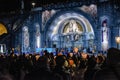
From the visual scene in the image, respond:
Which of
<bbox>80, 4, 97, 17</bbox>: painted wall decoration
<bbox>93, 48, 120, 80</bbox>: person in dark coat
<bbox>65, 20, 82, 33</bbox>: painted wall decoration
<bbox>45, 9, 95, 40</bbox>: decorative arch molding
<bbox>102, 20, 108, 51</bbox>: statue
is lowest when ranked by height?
<bbox>93, 48, 120, 80</bbox>: person in dark coat

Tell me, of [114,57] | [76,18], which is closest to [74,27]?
[76,18]

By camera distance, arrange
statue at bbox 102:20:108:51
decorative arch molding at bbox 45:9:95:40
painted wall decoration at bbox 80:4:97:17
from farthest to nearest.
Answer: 1. decorative arch molding at bbox 45:9:95:40
2. painted wall decoration at bbox 80:4:97:17
3. statue at bbox 102:20:108:51

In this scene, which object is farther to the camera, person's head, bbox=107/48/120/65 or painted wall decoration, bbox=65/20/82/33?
painted wall decoration, bbox=65/20/82/33

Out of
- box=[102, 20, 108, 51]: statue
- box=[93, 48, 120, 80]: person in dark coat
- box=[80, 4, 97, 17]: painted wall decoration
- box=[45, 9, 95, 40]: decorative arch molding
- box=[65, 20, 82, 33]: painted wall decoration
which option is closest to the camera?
box=[93, 48, 120, 80]: person in dark coat

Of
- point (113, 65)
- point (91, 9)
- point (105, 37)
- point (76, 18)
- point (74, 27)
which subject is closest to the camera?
point (113, 65)

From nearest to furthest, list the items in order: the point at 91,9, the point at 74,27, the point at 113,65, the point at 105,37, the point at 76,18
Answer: the point at 113,65 → the point at 105,37 → the point at 91,9 → the point at 76,18 → the point at 74,27

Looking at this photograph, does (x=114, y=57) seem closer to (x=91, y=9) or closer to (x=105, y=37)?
(x=105, y=37)

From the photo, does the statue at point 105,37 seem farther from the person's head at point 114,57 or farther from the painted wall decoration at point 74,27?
the person's head at point 114,57

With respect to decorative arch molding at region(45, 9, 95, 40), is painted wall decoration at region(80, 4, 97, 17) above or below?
above

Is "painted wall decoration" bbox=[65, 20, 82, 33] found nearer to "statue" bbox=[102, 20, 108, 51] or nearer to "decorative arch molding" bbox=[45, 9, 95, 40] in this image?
"decorative arch molding" bbox=[45, 9, 95, 40]

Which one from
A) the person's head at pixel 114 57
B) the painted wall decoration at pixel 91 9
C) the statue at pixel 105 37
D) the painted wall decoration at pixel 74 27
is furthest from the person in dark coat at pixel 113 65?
the painted wall decoration at pixel 74 27

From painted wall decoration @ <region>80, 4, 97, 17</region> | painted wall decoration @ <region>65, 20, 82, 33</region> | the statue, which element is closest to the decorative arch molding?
painted wall decoration @ <region>80, 4, 97, 17</region>

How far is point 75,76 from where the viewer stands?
10.6 metres

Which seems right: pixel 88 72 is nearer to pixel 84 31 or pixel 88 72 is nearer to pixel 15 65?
pixel 15 65
